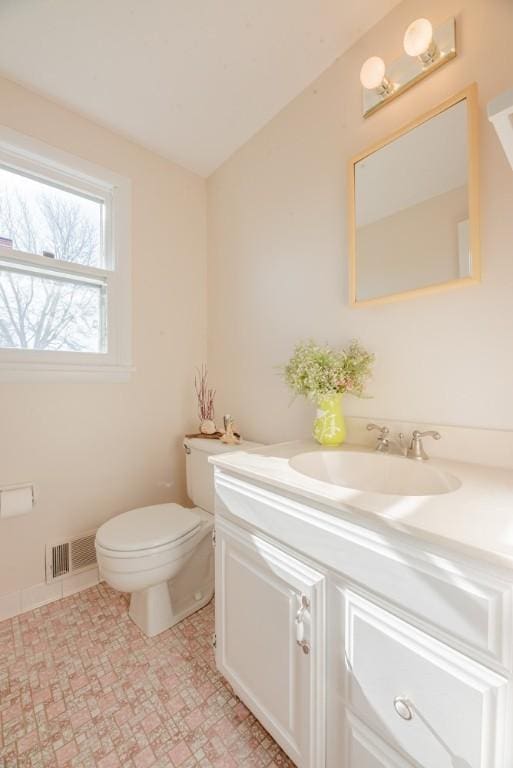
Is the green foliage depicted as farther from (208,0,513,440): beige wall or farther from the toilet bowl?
the toilet bowl

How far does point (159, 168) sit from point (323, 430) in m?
1.87

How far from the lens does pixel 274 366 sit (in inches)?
66.1

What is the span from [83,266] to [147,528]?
1.36 meters

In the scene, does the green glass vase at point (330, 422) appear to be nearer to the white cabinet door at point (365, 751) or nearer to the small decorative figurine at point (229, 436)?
the small decorative figurine at point (229, 436)

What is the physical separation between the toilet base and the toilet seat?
0.22 meters

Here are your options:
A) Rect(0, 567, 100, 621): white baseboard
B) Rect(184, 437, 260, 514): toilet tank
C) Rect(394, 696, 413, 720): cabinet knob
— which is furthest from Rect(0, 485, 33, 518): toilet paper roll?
Rect(394, 696, 413, 720): cabinet knob

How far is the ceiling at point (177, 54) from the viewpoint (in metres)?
1.20

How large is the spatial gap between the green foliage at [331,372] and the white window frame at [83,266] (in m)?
1.08

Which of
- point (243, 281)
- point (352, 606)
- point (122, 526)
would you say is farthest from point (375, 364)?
point (122, 526)

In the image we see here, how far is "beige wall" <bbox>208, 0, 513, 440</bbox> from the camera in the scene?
950mm

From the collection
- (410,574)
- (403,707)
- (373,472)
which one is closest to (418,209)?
(373,472)

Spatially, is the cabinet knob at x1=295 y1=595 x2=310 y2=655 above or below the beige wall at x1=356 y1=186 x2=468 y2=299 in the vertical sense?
below

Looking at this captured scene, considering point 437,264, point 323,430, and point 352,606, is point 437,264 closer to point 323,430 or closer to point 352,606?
point 323,430

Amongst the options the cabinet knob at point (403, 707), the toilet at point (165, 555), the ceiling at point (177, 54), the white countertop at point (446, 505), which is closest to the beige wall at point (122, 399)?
the ceiling at point (177, 54)
